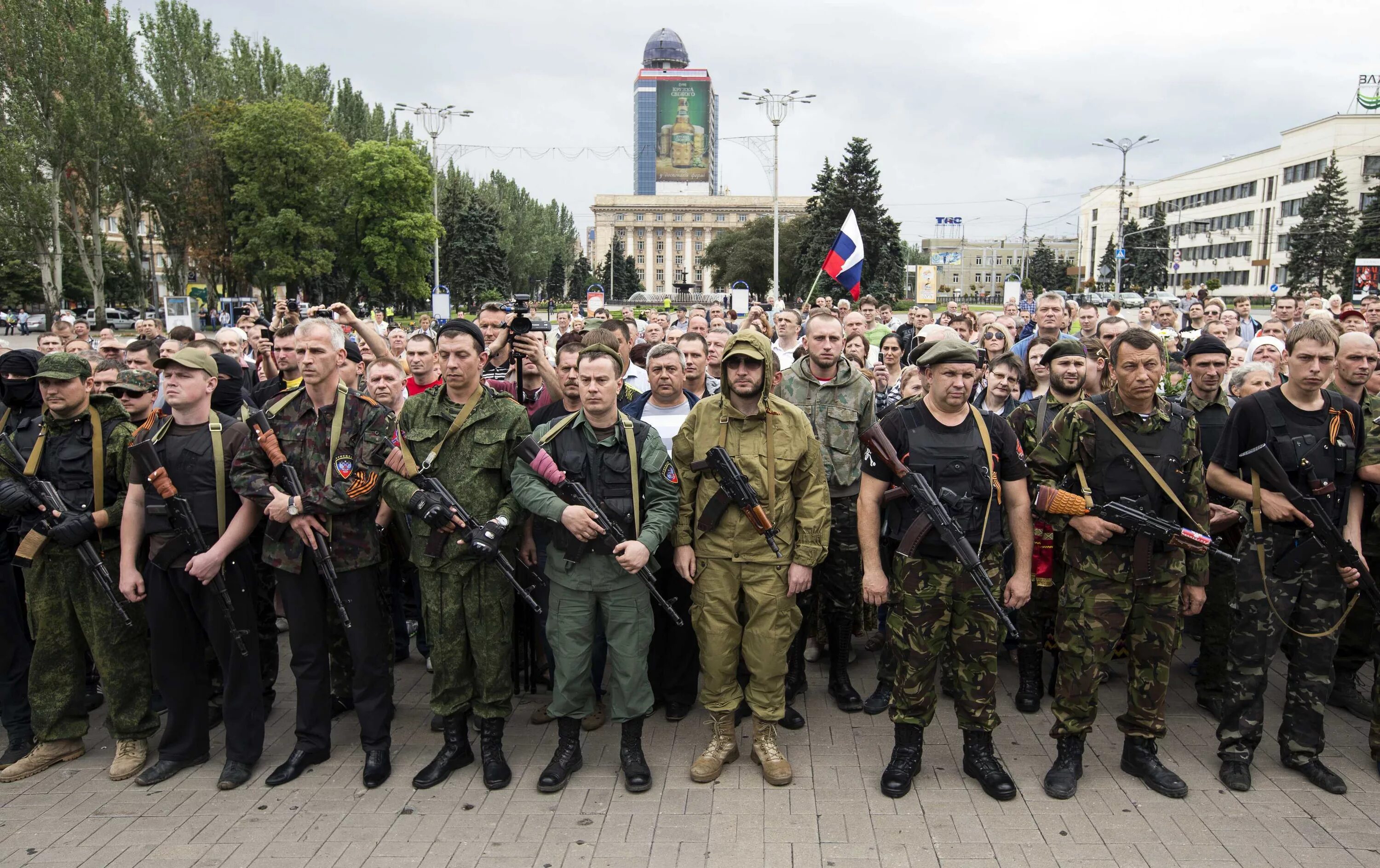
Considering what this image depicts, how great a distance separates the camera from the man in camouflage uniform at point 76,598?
466 centimetres

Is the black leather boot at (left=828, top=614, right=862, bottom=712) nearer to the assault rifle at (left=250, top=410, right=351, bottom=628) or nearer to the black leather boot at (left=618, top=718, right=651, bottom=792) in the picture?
the black leather boot at (left=618, top=718, right=651, bottom=792)

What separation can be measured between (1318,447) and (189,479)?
5896mm

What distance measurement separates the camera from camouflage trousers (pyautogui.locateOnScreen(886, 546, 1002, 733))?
13.8 feet

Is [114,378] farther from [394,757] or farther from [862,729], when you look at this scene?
[862,729]

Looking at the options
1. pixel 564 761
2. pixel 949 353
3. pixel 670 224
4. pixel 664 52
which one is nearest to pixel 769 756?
pixel 564 761

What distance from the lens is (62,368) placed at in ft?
15.1

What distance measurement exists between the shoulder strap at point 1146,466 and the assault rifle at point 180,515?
4641mm

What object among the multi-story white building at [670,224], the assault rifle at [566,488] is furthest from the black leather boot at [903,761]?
the multi-story white building at [670,224]

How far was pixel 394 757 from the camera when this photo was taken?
15.5ft

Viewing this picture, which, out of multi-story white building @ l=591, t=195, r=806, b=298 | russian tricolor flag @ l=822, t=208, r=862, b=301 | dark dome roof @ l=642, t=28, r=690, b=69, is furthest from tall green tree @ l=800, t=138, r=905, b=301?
dark dome roof @ l=642, t=28, r=690, b=69

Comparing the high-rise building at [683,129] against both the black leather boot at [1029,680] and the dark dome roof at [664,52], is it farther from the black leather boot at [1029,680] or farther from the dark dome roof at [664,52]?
the black leather boot at [1029,680]

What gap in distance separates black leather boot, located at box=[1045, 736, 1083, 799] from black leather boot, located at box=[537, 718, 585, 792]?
242cm

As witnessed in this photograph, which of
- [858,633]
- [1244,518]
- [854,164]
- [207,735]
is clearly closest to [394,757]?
[207,735]

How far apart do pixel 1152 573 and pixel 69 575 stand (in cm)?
578
